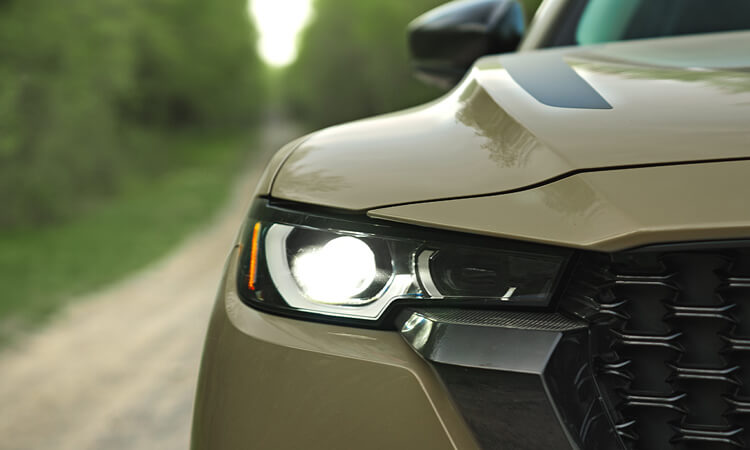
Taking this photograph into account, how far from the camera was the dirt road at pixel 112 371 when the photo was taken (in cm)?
452

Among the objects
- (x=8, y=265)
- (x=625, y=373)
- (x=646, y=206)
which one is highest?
(x=646, y=206)

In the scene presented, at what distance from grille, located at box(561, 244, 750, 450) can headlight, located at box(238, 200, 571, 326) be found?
9cm

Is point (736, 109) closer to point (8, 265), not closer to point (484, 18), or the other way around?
point (484, 18)

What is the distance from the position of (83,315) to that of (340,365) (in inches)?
285

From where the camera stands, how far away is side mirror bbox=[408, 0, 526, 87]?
8.29 ft

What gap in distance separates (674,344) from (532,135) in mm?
394

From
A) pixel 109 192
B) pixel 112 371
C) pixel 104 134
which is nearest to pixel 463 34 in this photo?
pixel 112 371

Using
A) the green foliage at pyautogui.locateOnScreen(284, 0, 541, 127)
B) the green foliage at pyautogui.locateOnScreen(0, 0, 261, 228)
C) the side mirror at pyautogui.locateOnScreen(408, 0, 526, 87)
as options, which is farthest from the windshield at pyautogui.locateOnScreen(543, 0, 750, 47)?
the green foliage at pyautogui.locateOnScreen(284, 0, 541, 127)

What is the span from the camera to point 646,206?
1095 mm

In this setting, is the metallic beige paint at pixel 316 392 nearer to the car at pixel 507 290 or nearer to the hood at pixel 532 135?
the car at pixel 507 290

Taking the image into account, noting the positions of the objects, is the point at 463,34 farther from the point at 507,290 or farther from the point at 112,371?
the point at 112,371

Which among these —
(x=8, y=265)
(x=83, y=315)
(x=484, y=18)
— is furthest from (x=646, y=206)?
(x=8, y=265)

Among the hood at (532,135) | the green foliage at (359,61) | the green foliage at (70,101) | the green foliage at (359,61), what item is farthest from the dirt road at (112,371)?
the green foliage at (359,61)

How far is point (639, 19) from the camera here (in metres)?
2.44
